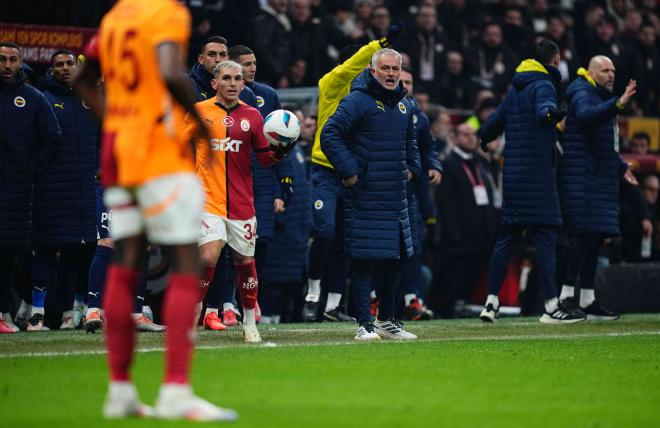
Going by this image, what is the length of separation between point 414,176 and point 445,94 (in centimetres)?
822

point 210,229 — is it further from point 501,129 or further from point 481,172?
point 481,172

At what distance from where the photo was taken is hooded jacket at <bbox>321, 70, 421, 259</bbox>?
11500mm

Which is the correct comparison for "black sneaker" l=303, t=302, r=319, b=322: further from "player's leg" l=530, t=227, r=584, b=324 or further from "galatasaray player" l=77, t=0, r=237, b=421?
"galatasaray player" l=77, t=0, r=237, b=421

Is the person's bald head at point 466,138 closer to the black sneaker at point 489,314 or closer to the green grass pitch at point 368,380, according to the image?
the black sneaker at point 489,314

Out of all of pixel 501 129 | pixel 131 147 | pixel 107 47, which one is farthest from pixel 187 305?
pixel 501 129

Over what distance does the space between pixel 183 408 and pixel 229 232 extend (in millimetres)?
4446

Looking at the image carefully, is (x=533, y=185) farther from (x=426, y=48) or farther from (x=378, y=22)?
(x=426, y=48)

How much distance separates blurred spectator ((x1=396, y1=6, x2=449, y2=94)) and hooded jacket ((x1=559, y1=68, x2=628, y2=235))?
6028mm

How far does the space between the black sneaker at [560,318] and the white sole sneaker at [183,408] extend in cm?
798

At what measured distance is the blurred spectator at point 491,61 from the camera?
21609 millimetres

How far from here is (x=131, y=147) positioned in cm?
698

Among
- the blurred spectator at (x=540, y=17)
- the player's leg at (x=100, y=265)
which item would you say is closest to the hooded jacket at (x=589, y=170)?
the player's leg at (x=100, y=265)

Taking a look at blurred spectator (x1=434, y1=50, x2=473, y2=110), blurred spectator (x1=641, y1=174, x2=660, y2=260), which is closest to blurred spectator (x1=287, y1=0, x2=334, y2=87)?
blurred spectator (x1=434, y1=50, x2=473, y2=110)

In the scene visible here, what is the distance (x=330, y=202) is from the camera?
47.1ft
